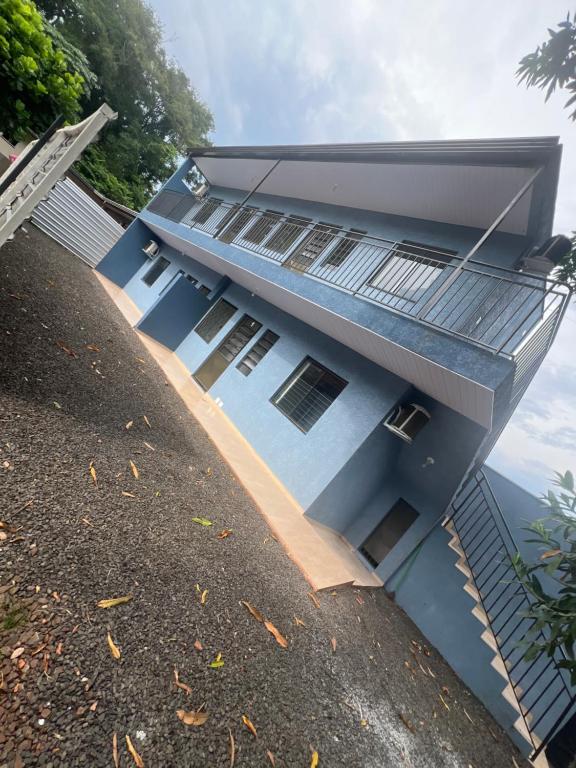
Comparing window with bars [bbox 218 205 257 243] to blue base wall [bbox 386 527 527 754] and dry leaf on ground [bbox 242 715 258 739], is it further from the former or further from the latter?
dry leaf on ground [bbox 242 715 258 739]

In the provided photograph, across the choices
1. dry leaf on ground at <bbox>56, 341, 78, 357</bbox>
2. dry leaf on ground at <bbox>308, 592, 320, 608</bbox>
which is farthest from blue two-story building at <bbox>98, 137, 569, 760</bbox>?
dry leaf on ground at <bbox>56, 341, 78, 357</bbox>

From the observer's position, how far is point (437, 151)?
5.51m

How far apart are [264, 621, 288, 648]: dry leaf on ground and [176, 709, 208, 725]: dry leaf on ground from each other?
3.65 feet

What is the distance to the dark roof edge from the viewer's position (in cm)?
437

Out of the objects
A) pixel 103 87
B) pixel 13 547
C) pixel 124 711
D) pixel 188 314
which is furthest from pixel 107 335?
pixel 103 87

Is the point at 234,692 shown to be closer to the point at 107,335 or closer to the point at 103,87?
the point at 107,335

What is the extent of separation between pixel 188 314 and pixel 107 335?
433 centimetres

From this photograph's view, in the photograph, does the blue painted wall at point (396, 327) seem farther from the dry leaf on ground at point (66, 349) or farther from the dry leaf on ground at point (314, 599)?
the dry leaf on ground at point (66, 349)

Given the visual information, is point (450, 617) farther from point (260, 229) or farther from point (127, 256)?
point (127, 256)

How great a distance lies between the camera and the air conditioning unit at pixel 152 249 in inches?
586

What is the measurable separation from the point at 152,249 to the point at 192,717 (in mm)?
16286

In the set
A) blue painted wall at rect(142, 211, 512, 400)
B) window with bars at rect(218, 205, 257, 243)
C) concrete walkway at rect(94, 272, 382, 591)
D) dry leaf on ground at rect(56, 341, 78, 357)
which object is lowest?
concrete walkway at rect(94, 272, 382, 591)

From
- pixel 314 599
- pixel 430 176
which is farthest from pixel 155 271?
pixel 314 599

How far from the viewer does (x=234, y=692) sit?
231 centimetres
